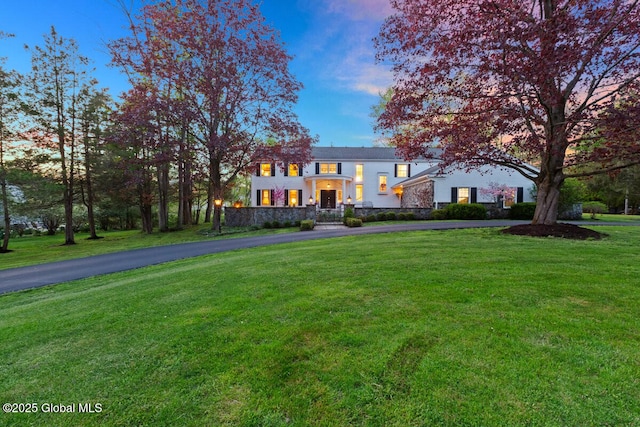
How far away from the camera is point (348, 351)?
92.4 inches

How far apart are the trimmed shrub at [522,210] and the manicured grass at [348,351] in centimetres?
1669

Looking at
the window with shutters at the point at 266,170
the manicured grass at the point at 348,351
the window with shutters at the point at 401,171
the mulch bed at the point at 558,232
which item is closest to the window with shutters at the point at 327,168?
the window with shutters at the point at 266,170

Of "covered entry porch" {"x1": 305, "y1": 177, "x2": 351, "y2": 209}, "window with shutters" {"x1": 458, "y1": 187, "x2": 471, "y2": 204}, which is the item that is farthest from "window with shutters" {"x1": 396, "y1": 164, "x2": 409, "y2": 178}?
"window with shutters" {"x1": 458, "y1": 187, "x2": 471, "y2": 204}

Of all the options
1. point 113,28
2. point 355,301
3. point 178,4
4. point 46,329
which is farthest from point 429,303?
point 113,28

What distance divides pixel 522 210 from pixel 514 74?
15.0m

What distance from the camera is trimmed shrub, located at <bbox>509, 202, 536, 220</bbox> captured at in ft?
60.2

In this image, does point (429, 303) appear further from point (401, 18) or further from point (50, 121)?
point (50, 121)

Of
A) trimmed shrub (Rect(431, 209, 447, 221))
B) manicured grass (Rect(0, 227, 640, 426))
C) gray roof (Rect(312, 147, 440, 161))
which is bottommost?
manicured grass (Rect(0, 227, 640, 426))

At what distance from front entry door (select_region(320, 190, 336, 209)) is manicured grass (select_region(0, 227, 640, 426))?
71.6ft

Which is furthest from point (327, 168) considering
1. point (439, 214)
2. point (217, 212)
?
point (217, 212)

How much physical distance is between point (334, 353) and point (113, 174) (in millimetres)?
22563

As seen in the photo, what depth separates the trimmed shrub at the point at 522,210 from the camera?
1835cm

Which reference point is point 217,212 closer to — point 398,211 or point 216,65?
point 216,65

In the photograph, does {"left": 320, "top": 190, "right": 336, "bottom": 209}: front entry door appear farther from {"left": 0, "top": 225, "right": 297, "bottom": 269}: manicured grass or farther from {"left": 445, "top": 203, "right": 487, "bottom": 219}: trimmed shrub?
{"left": 445, "top": 203, "right": 487, "bottom": 219}: trimmed shrub
